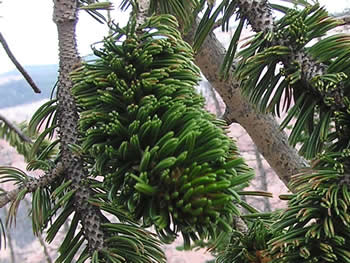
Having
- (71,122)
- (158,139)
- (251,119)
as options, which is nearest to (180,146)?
(158,139)

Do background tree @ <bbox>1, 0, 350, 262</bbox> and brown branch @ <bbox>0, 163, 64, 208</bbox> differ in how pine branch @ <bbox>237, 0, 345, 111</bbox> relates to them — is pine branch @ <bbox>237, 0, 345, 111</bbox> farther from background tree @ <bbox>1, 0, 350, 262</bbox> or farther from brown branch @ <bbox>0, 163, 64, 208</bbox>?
brown branch @ <bbox>0, 163, 64, 208</bbox>

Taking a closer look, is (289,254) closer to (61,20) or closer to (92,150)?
(92,150)

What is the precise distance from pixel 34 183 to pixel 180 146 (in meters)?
0.16

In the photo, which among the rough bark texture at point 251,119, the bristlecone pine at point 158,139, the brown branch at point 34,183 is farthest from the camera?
the rough bark texture at point 251,119

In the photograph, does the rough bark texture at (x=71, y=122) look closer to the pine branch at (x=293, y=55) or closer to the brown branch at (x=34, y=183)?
the brown branch at (x=34, y=183)

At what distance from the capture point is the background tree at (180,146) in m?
0.20

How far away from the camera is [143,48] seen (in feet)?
0.79

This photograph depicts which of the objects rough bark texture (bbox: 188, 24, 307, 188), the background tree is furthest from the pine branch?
rough bark texture (bbox: 188, 24, 307, 188)

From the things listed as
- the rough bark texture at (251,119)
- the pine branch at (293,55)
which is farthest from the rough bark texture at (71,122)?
the rough bark texture at (251,119)

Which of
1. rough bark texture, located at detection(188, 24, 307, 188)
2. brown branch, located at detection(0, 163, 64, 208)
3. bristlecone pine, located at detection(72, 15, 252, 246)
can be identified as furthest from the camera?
rough bark texture, located at detection(188, 24, 307, 188)

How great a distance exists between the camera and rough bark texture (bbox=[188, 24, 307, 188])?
0.56 m

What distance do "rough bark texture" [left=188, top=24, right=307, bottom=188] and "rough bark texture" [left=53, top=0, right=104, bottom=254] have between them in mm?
290

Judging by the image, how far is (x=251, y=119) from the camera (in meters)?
0.59

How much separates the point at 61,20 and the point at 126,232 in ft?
0.52
